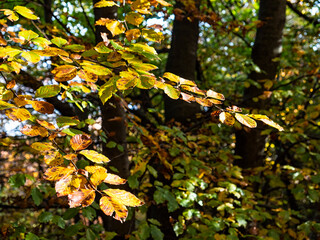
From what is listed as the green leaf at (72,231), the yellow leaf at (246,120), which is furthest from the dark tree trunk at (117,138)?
the yellow leaf at (246,120)

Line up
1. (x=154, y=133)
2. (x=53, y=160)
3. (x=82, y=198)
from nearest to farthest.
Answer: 1. (x=82, y=198)
2. (x=53, y=160)
3. (x=154, y=133)

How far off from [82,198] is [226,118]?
670 mm

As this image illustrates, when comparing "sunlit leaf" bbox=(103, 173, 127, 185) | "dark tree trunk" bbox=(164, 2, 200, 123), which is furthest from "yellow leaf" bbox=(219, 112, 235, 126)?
"dark tree trunk" bbox=(164, 2, 200, 123)

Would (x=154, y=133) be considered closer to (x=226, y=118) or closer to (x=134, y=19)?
(x=134, y=19)

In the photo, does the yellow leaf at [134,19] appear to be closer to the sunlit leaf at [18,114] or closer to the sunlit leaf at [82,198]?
the sunlit leaf at [18,114]

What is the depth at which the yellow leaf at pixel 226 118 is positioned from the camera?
1125mm

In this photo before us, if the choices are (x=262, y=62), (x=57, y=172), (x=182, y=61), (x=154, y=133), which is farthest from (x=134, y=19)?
(x=262, y=62)

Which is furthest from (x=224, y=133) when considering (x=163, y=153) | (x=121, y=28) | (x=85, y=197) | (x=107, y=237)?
(x=85, y=197)

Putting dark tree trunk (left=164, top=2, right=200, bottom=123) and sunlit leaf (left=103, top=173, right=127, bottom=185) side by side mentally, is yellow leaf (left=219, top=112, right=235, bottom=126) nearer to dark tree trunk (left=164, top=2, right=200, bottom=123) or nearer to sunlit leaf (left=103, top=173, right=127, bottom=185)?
sunlit leaf (left=103, top=173, right=127, bottom=185)

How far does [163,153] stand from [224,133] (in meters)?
3.29

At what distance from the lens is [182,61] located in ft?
12.6

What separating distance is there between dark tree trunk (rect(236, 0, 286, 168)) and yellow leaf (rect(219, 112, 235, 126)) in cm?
275

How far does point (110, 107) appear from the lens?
7.88ft

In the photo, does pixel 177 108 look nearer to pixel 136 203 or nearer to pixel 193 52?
pixel 193 52
